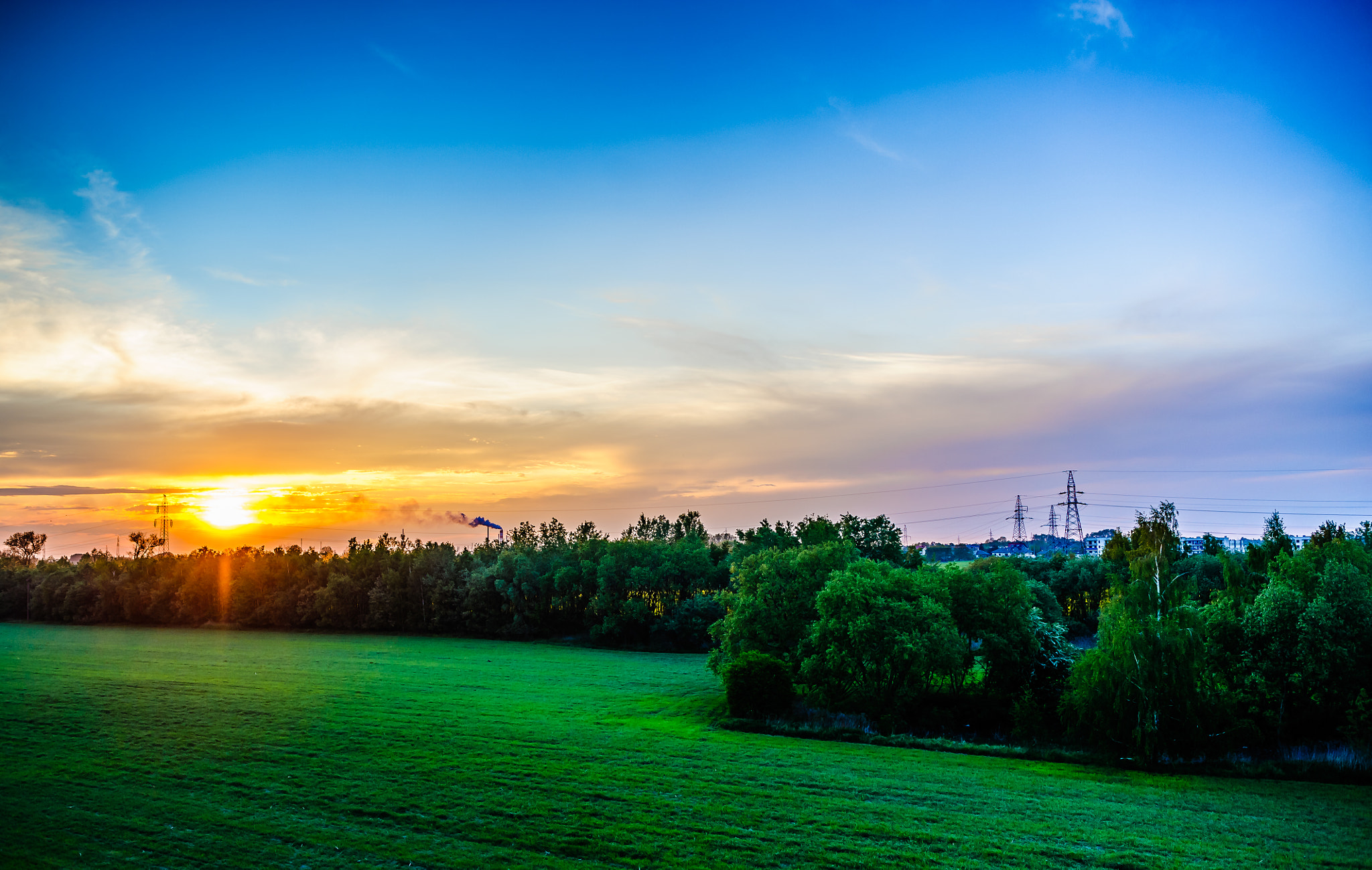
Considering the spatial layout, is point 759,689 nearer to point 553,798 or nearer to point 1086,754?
point 1086,754

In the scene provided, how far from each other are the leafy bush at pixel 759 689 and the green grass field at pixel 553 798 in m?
2.71

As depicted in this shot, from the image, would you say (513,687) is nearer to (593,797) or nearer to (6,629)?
(593,797)

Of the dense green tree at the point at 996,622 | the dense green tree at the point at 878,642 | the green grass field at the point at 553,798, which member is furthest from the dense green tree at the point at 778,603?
the dense green tree at the point at 996,622

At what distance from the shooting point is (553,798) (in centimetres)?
2764

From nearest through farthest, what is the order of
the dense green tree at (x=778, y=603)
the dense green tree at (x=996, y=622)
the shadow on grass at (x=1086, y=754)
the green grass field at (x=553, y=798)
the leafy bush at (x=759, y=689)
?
1. the green grass field at (x=553, y=798)
2. the shadow on grass at (x=1086, y=754)
3. the leafy bush at (x=759, y=689)
4. the dense green tree at (x=996, y=622)
5. the dense green tree at (x=778, y=603)

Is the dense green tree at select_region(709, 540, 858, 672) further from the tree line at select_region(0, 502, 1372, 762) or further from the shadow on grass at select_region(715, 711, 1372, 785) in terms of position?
the shadow on grass at select_region(715, 711, 1372, 785)

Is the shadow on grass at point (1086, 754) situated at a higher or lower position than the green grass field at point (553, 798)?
lower

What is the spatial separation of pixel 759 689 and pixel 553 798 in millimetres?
21045

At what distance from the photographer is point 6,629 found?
11500cm

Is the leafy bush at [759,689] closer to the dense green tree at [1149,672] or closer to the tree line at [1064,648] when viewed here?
the tree line at [1064,648]

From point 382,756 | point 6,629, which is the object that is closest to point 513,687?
point 382,756

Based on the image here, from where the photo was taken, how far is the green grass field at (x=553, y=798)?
22.6 m

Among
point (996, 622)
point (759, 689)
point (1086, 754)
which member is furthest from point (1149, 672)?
point (759, 689)

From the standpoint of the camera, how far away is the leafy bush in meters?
46.0
